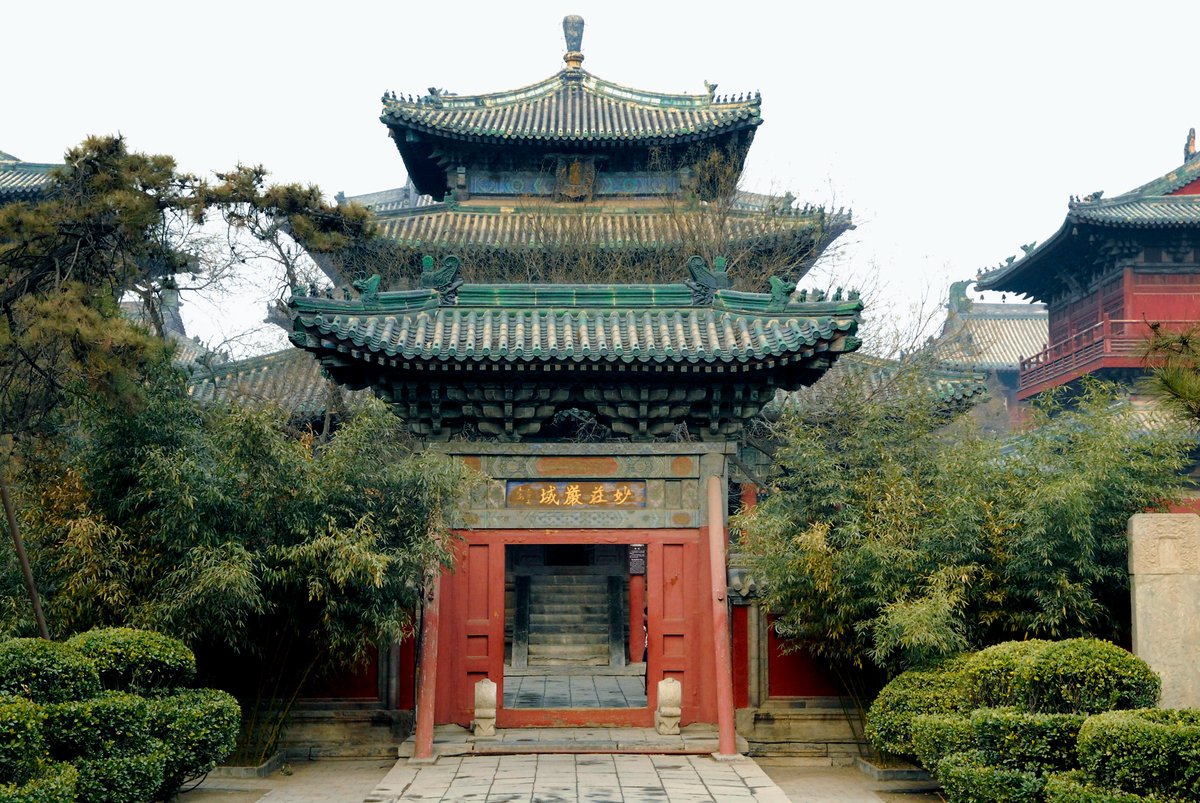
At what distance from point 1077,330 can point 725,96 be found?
12.5 metres

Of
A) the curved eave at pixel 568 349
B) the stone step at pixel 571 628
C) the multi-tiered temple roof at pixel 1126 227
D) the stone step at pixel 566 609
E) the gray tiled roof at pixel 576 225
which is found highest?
the multi-tiered temple roof at pixel 1126 227

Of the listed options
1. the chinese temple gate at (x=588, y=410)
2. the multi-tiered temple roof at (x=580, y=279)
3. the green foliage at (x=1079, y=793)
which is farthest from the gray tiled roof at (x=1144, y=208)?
the green foliage at (x=1079, y=793)

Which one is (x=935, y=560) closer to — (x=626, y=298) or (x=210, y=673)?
(x=626, y=298)

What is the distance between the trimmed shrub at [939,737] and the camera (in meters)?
9.91

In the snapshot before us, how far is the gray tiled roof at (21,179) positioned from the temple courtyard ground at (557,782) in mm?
15722

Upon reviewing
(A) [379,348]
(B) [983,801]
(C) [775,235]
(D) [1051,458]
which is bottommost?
(B) [983,801]

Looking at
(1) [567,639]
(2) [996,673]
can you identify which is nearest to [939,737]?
(2) [996,673]

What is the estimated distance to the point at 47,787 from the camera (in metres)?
7.84

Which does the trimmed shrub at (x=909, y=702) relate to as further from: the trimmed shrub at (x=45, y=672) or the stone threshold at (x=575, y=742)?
the trimmed shrub at (x=45, y=672)

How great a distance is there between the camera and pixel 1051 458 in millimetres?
12445

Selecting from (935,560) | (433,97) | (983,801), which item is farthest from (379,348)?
(433,97)

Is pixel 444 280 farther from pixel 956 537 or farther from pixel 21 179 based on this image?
pixel 21 179

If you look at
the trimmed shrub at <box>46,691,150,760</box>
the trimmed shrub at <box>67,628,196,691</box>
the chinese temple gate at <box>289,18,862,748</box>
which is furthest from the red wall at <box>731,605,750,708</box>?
the trimmed shrub at <box>46,691,150,760</box>

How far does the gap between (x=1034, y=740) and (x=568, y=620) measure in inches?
564
